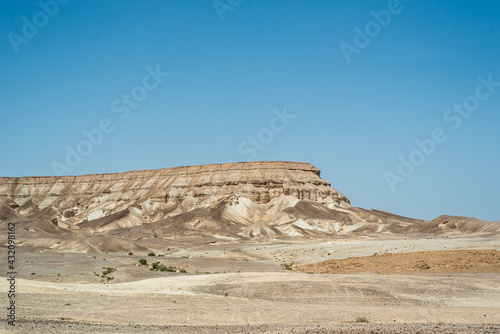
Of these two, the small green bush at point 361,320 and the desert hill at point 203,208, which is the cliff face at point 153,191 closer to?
the desert hill at point 203,208

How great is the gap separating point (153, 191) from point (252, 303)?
382ft

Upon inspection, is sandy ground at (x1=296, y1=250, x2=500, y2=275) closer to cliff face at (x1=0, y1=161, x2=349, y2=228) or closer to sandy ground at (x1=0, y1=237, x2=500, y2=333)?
sandy ground at (x1=0, y1=237, x2=500, y2=333)

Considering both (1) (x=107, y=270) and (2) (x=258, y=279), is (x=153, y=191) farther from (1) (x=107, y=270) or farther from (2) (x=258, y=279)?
(2) (x=258, y=279)

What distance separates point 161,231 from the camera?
104 m

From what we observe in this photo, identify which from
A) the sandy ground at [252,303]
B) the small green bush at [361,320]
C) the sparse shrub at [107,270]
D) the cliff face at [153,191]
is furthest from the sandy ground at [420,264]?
the cliff face at [153,191]

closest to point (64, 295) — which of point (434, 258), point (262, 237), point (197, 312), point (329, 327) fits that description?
point (197, 312)

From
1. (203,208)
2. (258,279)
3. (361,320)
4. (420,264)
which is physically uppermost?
(203,208)

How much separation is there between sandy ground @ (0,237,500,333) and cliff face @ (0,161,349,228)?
86.5 m

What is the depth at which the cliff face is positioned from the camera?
127438mm

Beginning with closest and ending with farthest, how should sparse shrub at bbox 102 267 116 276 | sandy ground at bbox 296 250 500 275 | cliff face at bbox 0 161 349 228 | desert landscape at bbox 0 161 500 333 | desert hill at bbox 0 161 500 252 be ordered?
desert landscape at bbox 0 161 500 333 → sparse shrub at bbox 102 267 116 276 → sandy ground at bbox 296 250 500 275 → desert hill at bbox 0 161 500 252 → cliff face at bbox 0 161 349 228

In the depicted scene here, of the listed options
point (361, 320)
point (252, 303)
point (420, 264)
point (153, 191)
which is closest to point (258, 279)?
point (252, 303)

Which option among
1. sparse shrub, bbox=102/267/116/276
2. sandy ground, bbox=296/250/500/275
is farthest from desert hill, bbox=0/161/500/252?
sandy ground, bbox=296/250/500/275

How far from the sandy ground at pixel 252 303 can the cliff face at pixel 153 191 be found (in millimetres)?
86501

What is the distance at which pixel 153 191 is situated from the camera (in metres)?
139
